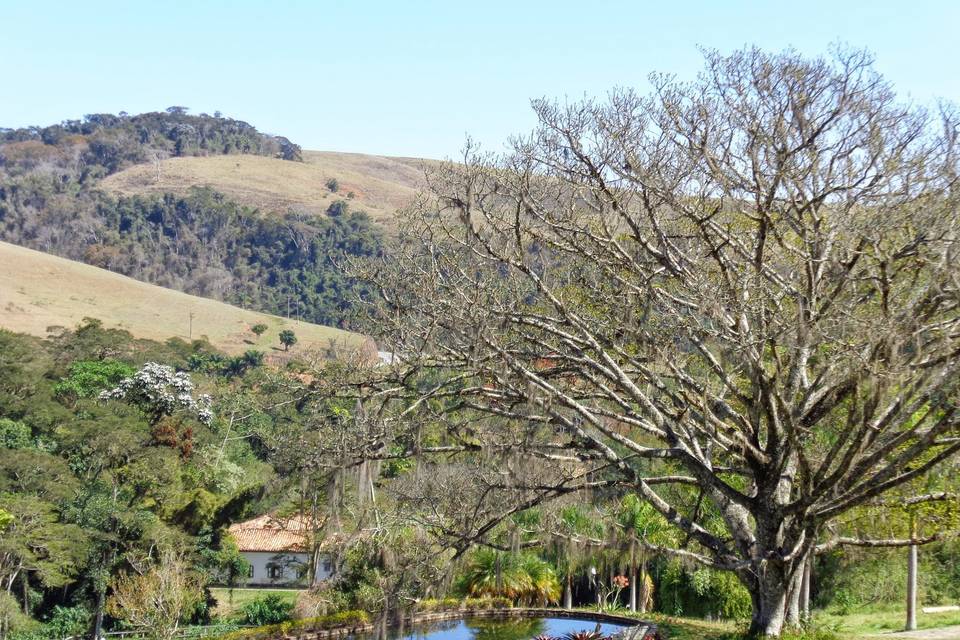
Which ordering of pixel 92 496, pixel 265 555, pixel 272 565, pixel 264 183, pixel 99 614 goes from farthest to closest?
pixel 264 183 < pixel 265 555 < pixel 272 565 < pixel 92 496 < pixel 99 614

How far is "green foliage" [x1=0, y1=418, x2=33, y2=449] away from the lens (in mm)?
35281

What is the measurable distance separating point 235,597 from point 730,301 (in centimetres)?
2786

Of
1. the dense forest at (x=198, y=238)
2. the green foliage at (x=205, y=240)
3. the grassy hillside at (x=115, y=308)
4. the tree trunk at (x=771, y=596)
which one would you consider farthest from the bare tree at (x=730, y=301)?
the green foliage at (x=205, y=240)

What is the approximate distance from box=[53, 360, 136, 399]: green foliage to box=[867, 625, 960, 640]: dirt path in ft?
122

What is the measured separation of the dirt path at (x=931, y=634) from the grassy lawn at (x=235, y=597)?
20571 mm

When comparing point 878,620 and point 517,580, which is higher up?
point 878,620

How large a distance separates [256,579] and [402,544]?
23877 millimetres

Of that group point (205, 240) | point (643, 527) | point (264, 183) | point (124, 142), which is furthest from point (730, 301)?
point (124, 142)

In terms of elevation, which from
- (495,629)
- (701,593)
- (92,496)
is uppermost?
(92,496)

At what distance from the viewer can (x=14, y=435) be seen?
119ft

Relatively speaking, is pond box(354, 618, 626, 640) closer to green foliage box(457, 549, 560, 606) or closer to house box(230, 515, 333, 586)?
green foliage box(457, 549, 560, 606)

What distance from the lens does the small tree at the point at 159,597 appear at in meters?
23.1

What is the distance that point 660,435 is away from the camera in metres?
11.7

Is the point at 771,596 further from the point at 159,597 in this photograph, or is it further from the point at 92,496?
the point at 92,496
